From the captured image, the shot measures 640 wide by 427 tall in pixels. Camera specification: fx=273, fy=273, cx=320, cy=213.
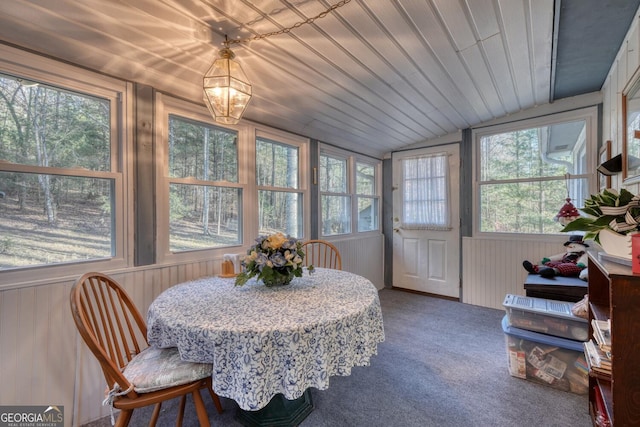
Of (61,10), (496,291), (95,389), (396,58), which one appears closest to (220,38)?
(61,10)

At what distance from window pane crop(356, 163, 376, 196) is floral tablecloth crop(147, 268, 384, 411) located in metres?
2.66

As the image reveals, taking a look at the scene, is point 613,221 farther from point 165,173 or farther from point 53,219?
point 53,219

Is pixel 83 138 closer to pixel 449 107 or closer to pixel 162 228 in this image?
pixel 162 228

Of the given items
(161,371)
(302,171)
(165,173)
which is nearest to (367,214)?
(302,171)

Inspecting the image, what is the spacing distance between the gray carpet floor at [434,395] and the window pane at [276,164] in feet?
5.84

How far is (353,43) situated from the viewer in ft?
5.44

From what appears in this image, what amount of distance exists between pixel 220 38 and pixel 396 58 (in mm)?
1130

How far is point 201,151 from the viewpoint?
2.16 metres

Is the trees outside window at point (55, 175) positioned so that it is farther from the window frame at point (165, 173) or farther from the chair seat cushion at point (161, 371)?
the chair seat cushion at point (161, 371)

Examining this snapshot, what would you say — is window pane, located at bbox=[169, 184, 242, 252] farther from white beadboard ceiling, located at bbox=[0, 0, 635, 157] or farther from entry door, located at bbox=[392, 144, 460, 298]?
entry door, located at bbox=[392, 144, 460, 298]

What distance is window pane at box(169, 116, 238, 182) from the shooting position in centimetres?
201

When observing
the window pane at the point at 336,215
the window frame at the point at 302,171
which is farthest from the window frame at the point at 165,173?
the window pane at the point at 336,215

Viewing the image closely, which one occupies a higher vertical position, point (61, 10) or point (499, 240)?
point (61, 10)

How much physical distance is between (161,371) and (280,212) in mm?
1785
